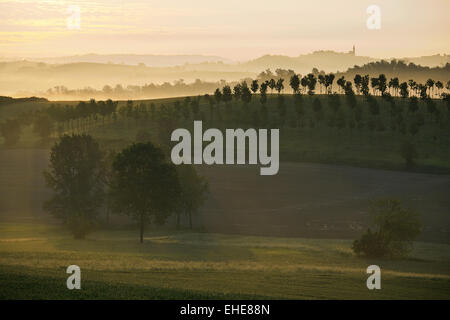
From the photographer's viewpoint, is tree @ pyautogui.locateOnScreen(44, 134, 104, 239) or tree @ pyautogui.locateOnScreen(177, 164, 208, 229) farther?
tree @ pyautogui.locateOnScreen(177, 164, 208, 229)

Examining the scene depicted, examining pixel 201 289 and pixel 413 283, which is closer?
pixel 201 289

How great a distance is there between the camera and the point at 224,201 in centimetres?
12575

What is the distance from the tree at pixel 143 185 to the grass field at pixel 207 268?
12.9 ft

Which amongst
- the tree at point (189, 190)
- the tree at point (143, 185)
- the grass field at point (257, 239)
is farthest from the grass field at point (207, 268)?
the tree at point (189, 190)

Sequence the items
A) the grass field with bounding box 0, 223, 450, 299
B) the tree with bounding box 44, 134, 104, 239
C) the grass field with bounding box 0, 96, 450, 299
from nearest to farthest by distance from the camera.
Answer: the grass field with bounding box 0, 223, 450, 299
the grass field with bounding box 0, 96, 450, 299
the tree with bounding box 44, 134, 104, 239

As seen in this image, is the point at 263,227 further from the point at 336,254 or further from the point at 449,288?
the point at 449,288

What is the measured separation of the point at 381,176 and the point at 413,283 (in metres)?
111

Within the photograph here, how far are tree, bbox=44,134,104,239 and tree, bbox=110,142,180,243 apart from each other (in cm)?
1359

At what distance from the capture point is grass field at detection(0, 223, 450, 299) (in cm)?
4019

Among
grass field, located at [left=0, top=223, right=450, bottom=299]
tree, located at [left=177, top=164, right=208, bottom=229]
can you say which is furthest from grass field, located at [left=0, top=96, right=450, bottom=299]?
tree, located at [left=177, top=164, right=208, bottom=229]

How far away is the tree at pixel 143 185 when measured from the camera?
85250 mm

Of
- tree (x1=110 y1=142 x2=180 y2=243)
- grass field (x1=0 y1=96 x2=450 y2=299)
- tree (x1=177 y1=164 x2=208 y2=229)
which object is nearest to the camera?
grass field (x1=0 y1=96 x2=450 y2=299)

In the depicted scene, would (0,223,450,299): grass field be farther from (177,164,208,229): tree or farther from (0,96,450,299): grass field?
(177,164,208,229): tree
